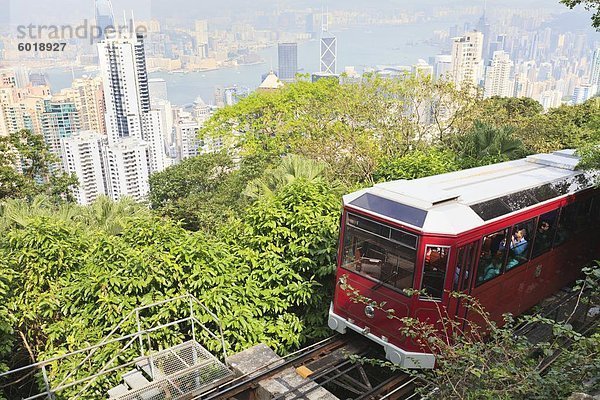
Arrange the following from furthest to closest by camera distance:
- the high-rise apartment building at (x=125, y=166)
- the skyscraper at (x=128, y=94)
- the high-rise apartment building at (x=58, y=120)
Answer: the skyscraper at (x=128, y=94)
the high-rise apartment building at (x=58, y=120)
the high-rise apartment building at (x=125, y=166)

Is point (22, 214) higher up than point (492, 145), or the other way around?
point (492, 145)

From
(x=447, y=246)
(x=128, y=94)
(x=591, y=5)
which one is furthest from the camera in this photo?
(x=128, y=94)

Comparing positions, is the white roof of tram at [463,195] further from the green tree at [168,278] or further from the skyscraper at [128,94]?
the skyscraper at [128,94]

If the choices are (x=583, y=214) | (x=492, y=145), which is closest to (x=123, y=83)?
(x=492, y=145)

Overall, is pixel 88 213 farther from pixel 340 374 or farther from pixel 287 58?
pixel 287 58

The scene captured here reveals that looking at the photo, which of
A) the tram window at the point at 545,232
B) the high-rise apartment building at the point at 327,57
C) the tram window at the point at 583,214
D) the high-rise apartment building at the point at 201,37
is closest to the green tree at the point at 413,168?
the tram window at the point at 583,214

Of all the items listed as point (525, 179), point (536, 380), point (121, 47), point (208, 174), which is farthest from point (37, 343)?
point (121, 47)

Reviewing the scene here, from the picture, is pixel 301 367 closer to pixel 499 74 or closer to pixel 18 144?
pixel 18 144
